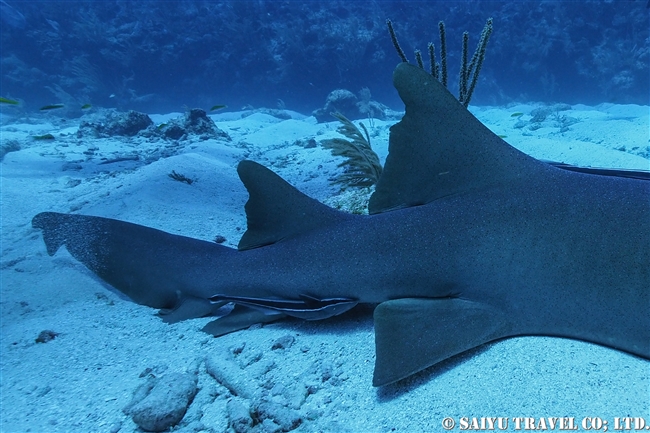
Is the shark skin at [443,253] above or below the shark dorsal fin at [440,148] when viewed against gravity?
below

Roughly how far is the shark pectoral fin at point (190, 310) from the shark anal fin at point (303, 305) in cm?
24

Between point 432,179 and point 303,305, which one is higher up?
point 432,179

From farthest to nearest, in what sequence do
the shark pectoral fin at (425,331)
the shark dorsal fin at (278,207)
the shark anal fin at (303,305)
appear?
the shark dorsal fin at (278,207) < the shark anal fin at (303,305) < the shark pectoral fin at (425,331)

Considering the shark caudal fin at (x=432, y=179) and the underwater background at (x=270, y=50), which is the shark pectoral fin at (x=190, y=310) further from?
the underwater background at (x=270, y=50)

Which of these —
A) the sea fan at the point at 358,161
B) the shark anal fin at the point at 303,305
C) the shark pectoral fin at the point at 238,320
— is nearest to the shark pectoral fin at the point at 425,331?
the shark anal fin at the point at 303,305

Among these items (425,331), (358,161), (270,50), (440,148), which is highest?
(270,50)

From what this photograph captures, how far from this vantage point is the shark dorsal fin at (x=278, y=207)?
2.42 m

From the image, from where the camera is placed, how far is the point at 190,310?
8.61 ft

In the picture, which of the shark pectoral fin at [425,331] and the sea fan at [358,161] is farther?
the sea fan at [358,161]

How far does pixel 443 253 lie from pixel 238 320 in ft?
5.01

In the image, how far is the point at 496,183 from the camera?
6.58ft

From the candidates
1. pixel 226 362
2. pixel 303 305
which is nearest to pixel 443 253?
pixel 303 305

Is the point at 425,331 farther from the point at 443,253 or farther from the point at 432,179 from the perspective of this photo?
the point at 432,179

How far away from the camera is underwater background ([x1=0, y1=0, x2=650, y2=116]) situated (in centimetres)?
2359
